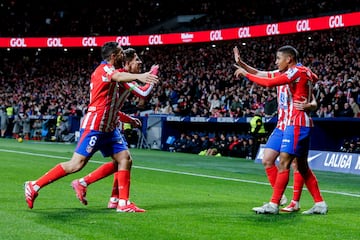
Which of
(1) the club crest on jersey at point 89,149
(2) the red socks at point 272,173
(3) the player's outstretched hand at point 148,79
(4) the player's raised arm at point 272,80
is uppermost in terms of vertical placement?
(4) the player's raised arm at point 272,80

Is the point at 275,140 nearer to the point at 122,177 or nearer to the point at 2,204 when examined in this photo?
the point at 122,177

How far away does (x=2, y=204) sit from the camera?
30.7ft

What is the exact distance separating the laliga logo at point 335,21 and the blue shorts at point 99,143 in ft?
81.7

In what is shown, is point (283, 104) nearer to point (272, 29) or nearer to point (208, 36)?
point (272, 29)

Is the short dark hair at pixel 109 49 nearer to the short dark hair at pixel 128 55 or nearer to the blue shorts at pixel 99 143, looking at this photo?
the short dark hair at pixel 128 55

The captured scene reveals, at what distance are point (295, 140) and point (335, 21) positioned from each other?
2491 cm

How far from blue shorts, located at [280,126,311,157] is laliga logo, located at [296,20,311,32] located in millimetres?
25954

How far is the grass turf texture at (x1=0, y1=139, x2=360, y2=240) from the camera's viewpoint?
283 inches

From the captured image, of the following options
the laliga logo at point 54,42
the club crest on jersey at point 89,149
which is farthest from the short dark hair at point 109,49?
the laliga logo at point 54,42

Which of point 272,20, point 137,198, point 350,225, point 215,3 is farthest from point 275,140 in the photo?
point 215,3

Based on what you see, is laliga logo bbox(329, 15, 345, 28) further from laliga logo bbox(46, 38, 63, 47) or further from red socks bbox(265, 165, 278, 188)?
red socks bbox(265, 165, 278, 188)

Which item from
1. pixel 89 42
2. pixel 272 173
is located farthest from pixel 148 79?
pixel 89 42

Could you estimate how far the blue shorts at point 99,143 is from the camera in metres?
8.73

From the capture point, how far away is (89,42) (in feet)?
159
